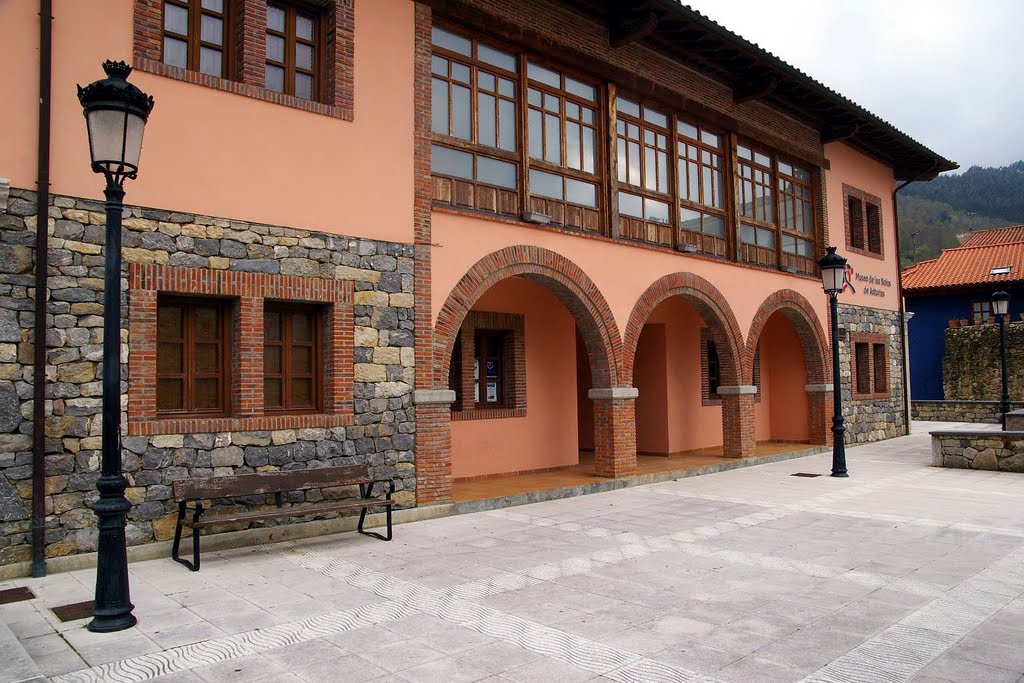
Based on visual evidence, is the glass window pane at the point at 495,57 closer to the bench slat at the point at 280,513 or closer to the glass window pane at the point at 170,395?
the glass window pane at the point at 170,395

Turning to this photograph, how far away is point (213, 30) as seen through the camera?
7469mm

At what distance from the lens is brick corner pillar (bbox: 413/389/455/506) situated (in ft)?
27.7

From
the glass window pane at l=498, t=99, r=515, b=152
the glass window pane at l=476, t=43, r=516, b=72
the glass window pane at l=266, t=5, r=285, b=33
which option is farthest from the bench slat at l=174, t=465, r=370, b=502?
the glass window pane at l=476, t=43, r=516, b=72

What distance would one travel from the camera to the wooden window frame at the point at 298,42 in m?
7.90

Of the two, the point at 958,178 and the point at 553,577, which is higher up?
the point at 958,178

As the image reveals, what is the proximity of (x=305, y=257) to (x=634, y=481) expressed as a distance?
6003 millimetres

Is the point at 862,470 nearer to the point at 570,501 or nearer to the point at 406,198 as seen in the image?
the point at 570,501

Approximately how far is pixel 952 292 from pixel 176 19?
3045 centimetres

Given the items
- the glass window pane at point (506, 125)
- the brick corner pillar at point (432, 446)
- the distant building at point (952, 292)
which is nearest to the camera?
the brick corner pillar at point (432, 446)

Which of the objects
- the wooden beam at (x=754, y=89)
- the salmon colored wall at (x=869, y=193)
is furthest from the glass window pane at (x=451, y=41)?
the salmon colored wall at (x=869, y=193)

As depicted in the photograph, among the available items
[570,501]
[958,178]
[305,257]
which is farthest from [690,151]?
[958,178]

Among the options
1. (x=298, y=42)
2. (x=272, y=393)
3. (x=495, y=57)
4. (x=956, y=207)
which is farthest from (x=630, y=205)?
(x=956, y=207)

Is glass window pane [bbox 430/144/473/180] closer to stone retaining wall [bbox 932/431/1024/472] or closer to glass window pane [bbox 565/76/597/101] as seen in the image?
glass window pane [bbox 565/76/597/101]

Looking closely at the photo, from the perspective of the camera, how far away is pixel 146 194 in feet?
21.9
